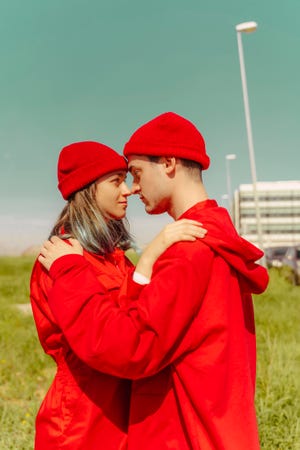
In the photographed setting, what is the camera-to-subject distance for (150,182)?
169cm

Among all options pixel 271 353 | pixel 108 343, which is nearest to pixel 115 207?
pixel 108 343

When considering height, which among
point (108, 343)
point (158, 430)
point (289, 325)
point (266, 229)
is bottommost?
point (266, 229)

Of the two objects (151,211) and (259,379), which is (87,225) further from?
(259,379)

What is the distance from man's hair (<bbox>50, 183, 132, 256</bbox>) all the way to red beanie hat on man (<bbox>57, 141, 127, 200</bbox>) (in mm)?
42

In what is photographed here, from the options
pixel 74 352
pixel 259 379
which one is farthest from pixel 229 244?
pixel 259 379

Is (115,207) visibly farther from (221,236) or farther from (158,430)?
(158,430)

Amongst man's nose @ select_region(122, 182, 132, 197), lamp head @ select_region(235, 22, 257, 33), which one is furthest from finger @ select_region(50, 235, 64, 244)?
lamp head @ select_region(235, 22, 257, 33)

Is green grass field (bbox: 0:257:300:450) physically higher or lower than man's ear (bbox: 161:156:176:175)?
lower

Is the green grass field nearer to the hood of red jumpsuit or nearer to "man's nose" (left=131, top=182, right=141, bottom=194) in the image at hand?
the hood of red jumpsuit

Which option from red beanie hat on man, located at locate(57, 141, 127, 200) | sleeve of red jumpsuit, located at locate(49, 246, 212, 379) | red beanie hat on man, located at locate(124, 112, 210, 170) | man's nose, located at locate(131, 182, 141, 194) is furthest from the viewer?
red beanie hat on man, located at locate(57, 141, 127, 200)

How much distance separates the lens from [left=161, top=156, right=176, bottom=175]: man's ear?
167 cm

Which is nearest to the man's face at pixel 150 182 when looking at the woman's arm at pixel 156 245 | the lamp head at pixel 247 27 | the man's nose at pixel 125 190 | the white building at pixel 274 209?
the woman's arm at pixel 156 245

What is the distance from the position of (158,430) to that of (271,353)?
12.3 feet

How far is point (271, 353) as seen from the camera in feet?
16.6
